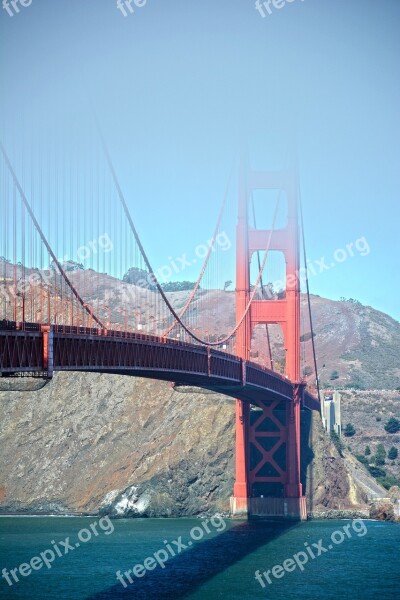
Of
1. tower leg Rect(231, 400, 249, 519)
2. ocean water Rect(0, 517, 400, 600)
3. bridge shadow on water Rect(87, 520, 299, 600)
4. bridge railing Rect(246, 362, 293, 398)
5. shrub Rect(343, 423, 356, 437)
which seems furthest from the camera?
shrub Rect(343, 423, 356, 437)

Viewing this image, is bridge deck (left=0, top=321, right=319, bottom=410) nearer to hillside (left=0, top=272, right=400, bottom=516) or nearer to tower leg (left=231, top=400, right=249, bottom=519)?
tower leg (left=231, top=400, right=249, bottom=519)

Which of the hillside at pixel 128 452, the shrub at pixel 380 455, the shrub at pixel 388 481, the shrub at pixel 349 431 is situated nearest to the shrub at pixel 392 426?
the shrub at pixel 349 431

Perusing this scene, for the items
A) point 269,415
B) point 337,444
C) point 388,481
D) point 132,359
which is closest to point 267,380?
point 269,415

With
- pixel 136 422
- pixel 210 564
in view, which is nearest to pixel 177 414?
pixel 136 422

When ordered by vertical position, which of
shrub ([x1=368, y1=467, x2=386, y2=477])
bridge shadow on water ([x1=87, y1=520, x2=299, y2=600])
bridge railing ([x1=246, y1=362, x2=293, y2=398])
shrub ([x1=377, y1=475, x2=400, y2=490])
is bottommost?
bridge shadow on water ([x1=87, y1=520, x2=299, y2=600])

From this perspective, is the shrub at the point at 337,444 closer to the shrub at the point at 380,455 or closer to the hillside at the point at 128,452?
the hillside at the point at 128,452

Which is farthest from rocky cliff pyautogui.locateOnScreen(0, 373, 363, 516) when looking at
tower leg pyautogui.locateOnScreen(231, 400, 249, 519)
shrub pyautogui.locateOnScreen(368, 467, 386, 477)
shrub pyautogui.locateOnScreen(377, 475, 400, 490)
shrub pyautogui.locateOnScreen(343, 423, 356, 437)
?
shrub pyautogui.locateOnScreen(343, 423, 356, 437)

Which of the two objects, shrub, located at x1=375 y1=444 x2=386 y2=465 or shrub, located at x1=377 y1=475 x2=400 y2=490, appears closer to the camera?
shrub, located at x1=377 y1=475 x2=400 y2=490
